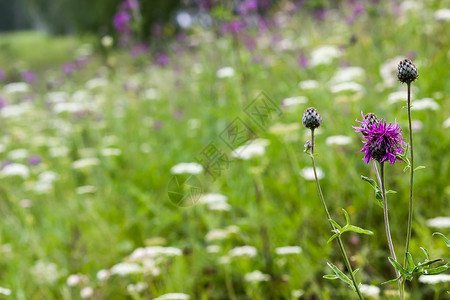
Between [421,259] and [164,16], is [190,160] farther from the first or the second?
[164,16]

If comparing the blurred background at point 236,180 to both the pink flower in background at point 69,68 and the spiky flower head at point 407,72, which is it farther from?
the pink flower in background at point 69,68

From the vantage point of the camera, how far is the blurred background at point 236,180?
7.10 ft

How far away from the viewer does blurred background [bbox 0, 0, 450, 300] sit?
2164mm

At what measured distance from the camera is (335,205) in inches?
101

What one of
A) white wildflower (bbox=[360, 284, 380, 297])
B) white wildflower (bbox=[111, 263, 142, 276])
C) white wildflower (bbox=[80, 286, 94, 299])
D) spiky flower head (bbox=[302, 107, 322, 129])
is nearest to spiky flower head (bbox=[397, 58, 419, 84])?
spiky flower head (bbox=[302, 107, 322, 129])

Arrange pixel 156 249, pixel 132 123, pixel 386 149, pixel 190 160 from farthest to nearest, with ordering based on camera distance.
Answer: pixel 132 123 < pixel 190 160 < pixel 156 249 < pixel 386 149

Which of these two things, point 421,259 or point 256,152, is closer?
point 421,259

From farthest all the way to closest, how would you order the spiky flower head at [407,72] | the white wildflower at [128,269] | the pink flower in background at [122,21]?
the pink flower in background at [122,21], the white wildflower at [128,269], the spiky flower head at [407,72]

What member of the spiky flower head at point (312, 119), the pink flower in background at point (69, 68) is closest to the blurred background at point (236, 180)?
the spiky flower head at point (312, 119)

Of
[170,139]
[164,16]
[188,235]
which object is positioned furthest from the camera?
[164,16]

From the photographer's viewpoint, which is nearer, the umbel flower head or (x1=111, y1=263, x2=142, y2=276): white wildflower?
the umbel flower head

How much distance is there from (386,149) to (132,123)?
174 inches

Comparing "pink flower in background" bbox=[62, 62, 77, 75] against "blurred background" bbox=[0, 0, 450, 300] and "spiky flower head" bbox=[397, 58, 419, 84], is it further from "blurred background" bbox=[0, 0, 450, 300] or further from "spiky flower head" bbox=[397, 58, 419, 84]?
"spiky flower head" bbox=[397, 58, 419, 84]

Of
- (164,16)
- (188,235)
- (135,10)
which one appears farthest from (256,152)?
(164,16)
